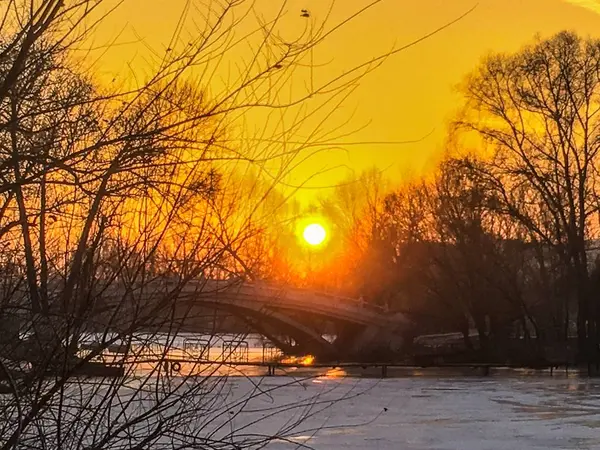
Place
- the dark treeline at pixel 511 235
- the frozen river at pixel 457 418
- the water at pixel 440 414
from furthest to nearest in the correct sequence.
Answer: the dark treeline at pixel 511 235, the frozen river at pixel 457 418, the water at pixel 440 414

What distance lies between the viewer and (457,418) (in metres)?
15.6

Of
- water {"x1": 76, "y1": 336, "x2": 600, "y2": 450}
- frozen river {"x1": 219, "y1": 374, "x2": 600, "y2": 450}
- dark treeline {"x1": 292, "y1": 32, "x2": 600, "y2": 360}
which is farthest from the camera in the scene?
dark treeline {"x1": 292, "y1": 32, "x2": 600, "y2": 360}

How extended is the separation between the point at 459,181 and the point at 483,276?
15.7 feet

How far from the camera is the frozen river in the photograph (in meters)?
11.8

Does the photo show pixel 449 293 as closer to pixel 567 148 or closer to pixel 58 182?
pixel 567 148

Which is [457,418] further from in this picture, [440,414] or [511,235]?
[511,235]

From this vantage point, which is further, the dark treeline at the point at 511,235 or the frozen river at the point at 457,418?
the dark treeline at the point at 511,235

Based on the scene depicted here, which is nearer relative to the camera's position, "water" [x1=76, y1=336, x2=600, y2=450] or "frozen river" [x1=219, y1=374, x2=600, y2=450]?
"water" [x1=76, y1=336, x2=600, y2=450]

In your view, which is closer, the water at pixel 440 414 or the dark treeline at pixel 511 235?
the water at pixel 440 414

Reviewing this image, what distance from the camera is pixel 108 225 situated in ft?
8.37

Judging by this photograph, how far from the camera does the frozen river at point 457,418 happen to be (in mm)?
11781

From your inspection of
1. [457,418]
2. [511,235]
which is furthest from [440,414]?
[511,235]

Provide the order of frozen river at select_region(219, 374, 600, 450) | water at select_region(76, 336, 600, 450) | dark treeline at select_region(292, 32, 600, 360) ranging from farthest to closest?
dark treeline at select_region(292, 32, 600, 360)
frozen river at select_region(219, 374, 600, 450)
water at select_region(76, 336, 600, 450)

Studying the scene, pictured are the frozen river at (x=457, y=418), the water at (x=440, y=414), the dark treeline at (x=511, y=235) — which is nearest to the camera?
the water at (x=440, y=414)
